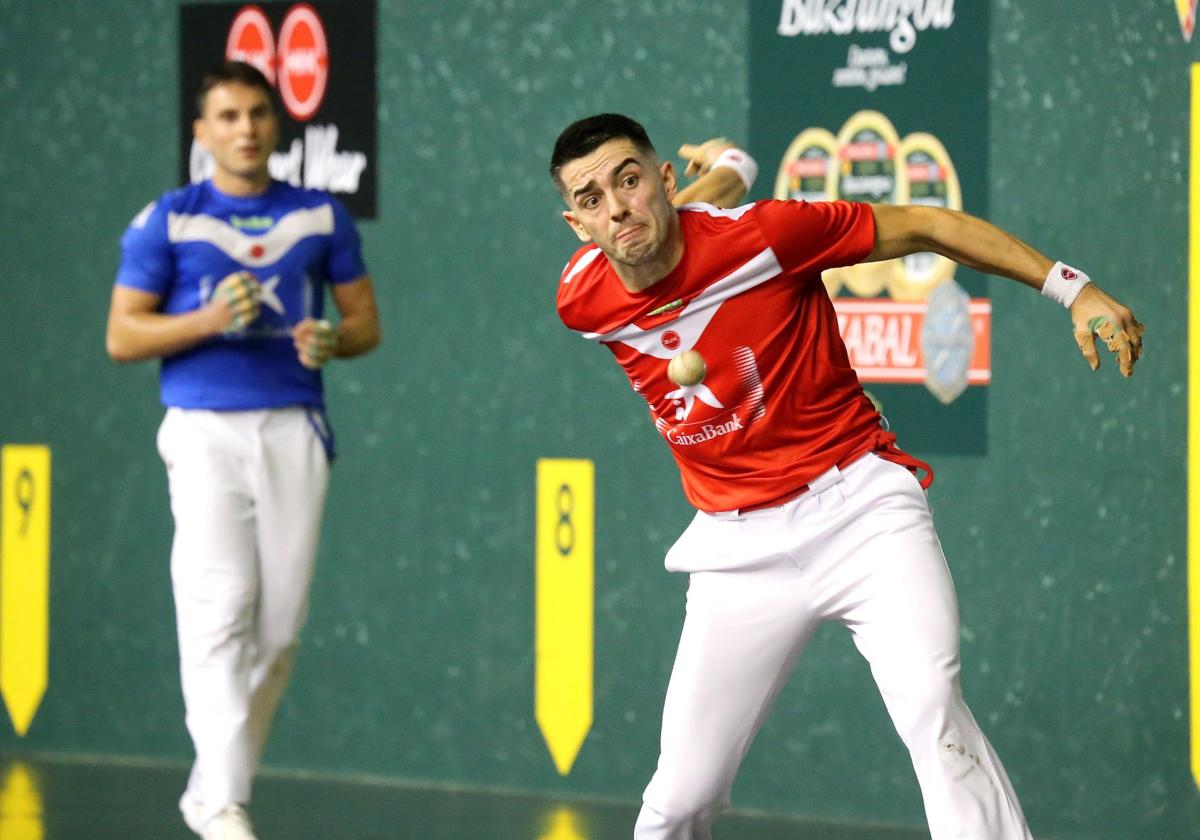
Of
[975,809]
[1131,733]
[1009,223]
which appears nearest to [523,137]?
[1009,223]

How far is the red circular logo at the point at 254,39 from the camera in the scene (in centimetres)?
576

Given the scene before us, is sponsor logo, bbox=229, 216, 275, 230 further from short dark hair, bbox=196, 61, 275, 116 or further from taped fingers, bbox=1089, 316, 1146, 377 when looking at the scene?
taped fingers, bbox=1089, 316, 1146, 377

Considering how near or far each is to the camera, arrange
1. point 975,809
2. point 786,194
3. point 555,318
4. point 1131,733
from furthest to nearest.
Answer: point 555,318 < point 786,194 < point 1131,733 < point 975,809

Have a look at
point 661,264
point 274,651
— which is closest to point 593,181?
point 661,264

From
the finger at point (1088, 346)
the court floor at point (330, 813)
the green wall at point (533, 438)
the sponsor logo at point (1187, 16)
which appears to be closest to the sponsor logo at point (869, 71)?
the green wall at point (533, 438)

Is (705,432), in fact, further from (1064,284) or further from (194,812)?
(194,812)

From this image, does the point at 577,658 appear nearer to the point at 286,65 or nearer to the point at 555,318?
the point at 555,318

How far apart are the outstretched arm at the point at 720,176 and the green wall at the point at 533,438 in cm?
111

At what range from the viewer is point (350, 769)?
5730 mm

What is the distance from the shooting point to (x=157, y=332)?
441 cm

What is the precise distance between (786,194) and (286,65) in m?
1.55

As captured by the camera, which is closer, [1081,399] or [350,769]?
[1081,399]

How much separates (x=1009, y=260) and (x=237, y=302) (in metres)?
1.72

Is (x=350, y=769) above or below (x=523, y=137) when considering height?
below
